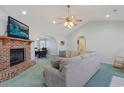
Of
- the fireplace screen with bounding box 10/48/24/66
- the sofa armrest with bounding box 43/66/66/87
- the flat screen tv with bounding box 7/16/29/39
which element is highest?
the flat screen tv with bounding box 7/16/29/39

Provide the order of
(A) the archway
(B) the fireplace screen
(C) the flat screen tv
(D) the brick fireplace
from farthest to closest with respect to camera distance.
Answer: (A) the archway, (B) the fireplace screen, (C) the flat screen tv, (D) the brick fireplace

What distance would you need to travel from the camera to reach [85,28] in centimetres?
850

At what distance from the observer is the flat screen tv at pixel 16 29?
15.2 ft

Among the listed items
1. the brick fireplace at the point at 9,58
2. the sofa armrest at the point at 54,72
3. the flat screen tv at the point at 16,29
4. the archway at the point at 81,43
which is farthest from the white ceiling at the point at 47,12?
the sofa armrest at the point at 54,72

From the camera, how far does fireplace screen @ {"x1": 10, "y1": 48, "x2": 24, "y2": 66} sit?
16.0 ft

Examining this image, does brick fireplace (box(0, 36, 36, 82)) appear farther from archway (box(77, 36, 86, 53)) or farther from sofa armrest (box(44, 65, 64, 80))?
archway (box(77, 36, 86, 53))

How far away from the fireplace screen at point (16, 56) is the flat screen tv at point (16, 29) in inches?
24.8

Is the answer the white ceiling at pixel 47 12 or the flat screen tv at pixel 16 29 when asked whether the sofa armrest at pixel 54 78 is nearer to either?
the flat screen tv at pixel 16 29

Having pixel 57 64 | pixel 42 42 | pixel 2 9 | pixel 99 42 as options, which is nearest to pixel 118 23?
pixel 99 42

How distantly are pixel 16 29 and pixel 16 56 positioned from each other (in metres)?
1.17

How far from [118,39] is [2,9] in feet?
20.6

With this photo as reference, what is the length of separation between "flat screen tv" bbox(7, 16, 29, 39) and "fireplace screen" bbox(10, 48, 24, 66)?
63cm

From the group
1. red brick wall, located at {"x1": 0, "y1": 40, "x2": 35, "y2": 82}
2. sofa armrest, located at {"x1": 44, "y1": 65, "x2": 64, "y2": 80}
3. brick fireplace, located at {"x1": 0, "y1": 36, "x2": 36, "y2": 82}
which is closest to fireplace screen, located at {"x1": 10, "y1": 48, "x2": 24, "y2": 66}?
brick fireplace, located at {"x1": 0, "y1": 36, "x2": 36, "y2": 82}
